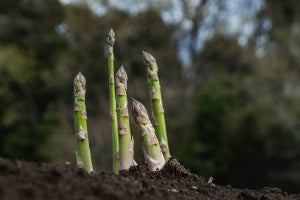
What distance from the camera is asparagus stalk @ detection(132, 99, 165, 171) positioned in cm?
347

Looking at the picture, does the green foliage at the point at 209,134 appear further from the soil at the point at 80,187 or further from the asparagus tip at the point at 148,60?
the soil at the point at 80,187

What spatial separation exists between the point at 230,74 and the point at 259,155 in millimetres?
7971

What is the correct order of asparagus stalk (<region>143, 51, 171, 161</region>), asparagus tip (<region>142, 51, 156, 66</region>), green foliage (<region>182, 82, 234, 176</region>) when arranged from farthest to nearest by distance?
1. green foliage (<region>182, 82, 234, 176</region>)
2. asparagus tip (<region>142, 51, 156, 66</region>)
3. asparagus stalk (<region>143, 51, 171, 161</region>)

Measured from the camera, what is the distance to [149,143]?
347cm

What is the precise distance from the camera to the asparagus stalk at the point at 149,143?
3469 mm

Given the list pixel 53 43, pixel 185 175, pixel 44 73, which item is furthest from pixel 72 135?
pixel 185 175

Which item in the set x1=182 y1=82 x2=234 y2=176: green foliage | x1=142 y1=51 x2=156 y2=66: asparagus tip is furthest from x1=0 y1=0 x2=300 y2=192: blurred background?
x1=142 y1=51 x2=156 y2=66: asparagus tip

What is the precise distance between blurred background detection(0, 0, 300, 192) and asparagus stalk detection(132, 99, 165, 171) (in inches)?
742

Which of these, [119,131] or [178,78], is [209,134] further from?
[119,131]

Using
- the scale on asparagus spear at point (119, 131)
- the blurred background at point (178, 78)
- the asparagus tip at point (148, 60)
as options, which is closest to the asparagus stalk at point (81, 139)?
the scale on asparagus spear at point (119, 131)

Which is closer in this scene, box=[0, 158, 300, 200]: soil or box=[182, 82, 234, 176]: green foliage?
box=[0, 158, 300, 200]: soil

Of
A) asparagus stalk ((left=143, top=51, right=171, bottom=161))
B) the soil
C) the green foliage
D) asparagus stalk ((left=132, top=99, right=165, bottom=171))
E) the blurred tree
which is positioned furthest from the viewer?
the blurred tree

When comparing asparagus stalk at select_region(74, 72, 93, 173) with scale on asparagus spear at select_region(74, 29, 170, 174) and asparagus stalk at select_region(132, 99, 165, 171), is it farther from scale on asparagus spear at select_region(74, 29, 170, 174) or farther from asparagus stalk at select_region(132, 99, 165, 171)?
asparagus stalk at select_region(132, 99, 165, 171)

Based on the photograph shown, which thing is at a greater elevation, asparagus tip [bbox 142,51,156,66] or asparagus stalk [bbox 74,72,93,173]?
asparagus tip [bbox 142,51,156,66]
